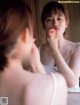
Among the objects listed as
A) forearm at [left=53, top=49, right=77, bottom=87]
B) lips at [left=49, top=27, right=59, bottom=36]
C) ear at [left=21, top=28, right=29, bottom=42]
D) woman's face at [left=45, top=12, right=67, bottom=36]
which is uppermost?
woman's face at [left=45, top=12, right=67, bottom=36]

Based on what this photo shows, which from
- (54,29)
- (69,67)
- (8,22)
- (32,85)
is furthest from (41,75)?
(54,29)

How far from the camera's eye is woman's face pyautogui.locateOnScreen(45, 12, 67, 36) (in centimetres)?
131

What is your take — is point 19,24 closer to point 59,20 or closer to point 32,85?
point 32,85

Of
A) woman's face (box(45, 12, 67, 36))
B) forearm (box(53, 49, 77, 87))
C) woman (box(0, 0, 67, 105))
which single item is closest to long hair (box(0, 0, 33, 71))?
woman (box(0, 0, 67, 105))

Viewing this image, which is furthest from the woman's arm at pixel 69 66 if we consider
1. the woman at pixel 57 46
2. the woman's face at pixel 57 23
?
the woman's face at pixel 57 23

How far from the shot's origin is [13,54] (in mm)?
675

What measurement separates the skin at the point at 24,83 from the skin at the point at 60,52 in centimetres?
48

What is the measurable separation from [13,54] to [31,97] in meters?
0.11

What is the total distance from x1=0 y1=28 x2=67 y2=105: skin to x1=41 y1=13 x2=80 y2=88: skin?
1.58 feet

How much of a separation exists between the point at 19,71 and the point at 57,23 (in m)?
0.67

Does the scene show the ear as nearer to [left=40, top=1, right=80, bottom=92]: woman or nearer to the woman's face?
[left=40, top=1, right=80, bottom=92]: woman

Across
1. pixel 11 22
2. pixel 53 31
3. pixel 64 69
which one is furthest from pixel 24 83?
pixel 53 31

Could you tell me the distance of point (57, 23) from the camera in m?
1.32

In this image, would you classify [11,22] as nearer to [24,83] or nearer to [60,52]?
[24,83]
